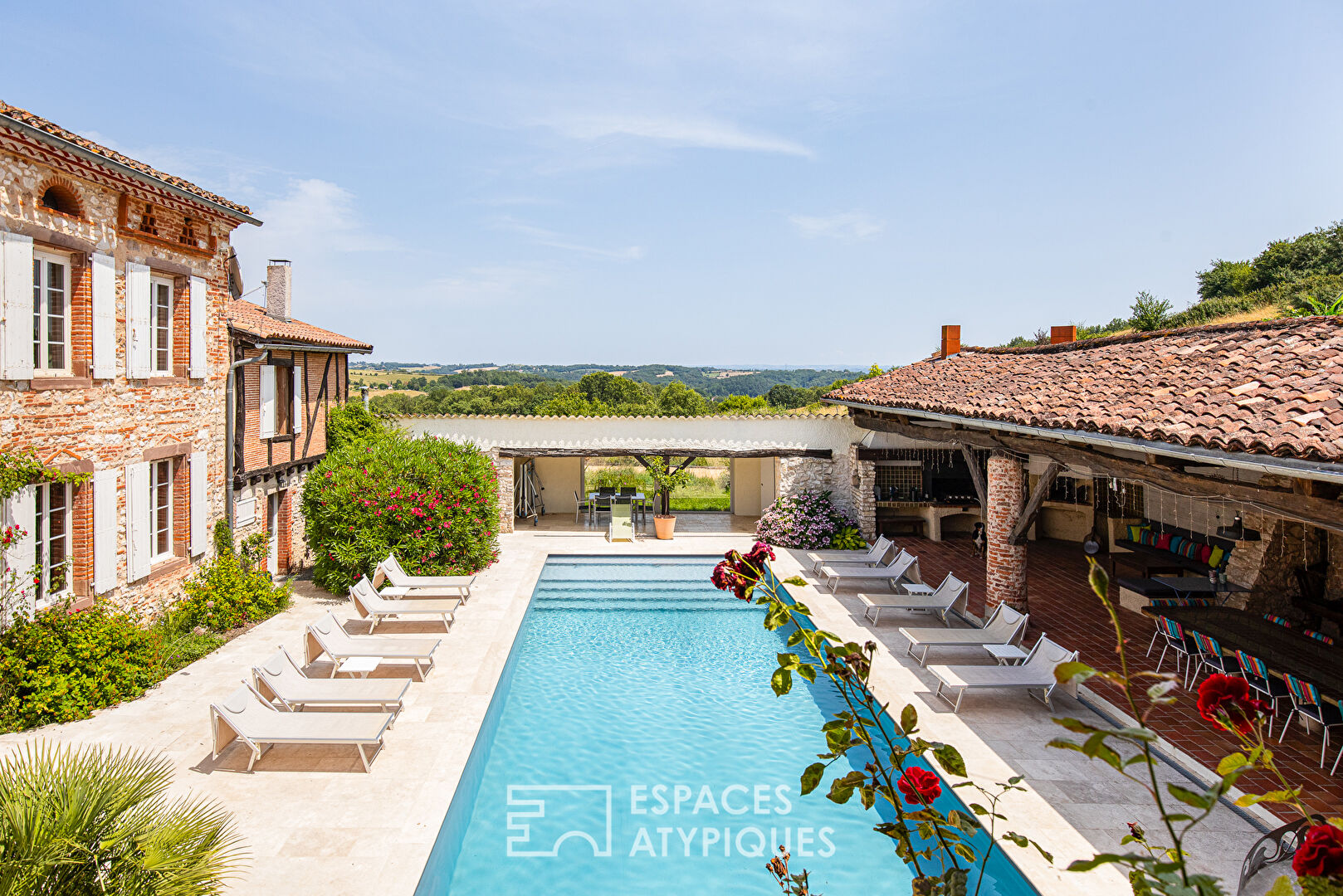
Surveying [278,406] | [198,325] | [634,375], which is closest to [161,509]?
[198,325]

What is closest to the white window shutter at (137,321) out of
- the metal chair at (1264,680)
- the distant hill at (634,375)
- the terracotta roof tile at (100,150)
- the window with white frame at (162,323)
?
the window with white frame at (162,323)

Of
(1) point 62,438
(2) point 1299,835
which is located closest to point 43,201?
(1) point 62,438

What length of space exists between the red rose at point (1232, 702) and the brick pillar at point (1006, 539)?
10106 millimetres

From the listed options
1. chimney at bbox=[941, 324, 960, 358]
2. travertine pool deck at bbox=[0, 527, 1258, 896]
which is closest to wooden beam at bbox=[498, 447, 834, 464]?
chimney at bbox=[941, 324, 960, 358]

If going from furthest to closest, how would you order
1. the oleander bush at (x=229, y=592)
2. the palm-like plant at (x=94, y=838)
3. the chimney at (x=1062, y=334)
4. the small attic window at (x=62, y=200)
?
the chimney at (x=1062, y=334) → the oleander bush at (x=229, y=592) → the small attic window at (x=62, y=200) → the palm-like plant at (x=94, y=838)

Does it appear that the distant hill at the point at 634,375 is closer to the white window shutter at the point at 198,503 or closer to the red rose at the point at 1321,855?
the white window shutter at the point at 198,503

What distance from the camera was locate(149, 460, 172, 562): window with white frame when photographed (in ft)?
33.4

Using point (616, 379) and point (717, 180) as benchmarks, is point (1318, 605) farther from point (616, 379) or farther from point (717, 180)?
point (616, 379)

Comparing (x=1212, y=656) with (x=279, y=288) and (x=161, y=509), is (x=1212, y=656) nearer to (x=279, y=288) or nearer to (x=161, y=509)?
(x=161, y=509)

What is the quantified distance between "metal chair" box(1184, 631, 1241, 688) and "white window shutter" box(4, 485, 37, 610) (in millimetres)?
12302

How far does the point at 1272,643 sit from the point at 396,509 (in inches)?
487

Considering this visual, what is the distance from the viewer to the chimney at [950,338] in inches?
712

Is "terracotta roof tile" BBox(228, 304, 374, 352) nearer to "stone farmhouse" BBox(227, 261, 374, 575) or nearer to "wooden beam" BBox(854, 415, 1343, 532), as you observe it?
"stone farmhouse" BBox(227, 261, 374, 575)

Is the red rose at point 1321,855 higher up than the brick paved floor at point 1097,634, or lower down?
higher up
